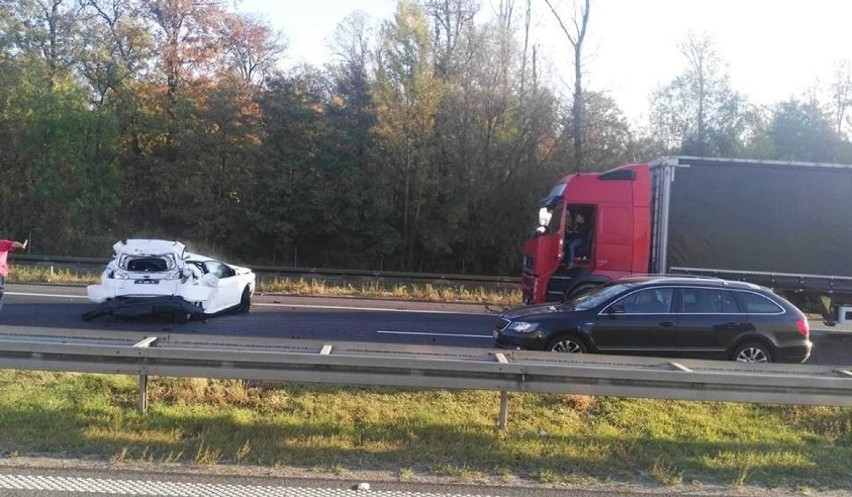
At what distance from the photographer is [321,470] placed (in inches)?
212

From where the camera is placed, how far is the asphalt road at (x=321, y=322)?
1287 cm

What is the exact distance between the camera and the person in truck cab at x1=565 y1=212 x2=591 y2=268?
15.1 meters

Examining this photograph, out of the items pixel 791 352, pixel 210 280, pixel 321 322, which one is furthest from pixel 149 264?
pixel 791 352

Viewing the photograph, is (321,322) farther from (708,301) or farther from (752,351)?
(752,351)

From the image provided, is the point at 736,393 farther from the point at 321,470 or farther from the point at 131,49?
the point at 131,49

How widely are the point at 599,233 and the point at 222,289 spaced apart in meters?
7.65

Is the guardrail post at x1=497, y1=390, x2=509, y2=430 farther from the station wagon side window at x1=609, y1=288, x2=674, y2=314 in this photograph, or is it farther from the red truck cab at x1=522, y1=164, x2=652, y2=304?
the red truck cab at x1=522, y1=164, x2=652, y2=304

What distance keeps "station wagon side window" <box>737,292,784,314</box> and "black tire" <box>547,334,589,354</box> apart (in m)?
2.42

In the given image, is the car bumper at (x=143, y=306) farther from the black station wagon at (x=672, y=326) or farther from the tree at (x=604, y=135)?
the tree at (x=604, y=135)

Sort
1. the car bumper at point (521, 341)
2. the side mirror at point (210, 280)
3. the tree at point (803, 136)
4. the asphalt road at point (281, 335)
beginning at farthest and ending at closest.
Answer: the tree at point (803, 136), the side mirror at point (210, 280), the car bumper at point (521, 341), the asphalt road at point (281, 335)

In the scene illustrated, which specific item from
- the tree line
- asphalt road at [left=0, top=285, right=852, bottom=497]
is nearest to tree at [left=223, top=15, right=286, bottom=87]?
the tree line

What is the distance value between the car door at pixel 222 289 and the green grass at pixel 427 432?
21.1 ft

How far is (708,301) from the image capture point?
1034cm

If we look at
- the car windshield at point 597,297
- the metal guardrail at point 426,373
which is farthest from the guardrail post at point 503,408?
the car windshield at point 597,297
